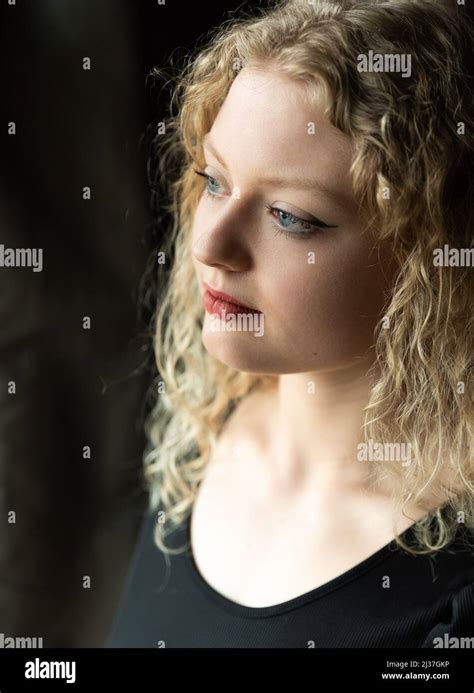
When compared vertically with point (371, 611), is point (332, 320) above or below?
above

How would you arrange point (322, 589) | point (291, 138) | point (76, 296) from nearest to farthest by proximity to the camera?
1. point (291, 138)
2. point (322, 589)
3. point (76, 296)

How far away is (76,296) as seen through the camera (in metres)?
1.06

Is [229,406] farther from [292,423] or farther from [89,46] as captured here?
[89,46]

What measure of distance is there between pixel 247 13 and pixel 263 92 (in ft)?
0.50

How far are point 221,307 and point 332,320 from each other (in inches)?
4.5

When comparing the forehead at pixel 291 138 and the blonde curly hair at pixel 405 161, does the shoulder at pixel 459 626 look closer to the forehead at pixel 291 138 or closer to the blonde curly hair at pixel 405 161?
the blonde curly hair at pixel 405 161

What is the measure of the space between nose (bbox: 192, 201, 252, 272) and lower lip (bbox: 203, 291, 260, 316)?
1.8 inches

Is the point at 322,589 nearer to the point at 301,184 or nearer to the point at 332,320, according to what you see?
the point at 332,320

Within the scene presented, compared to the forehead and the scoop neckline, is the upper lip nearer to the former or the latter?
the forehead

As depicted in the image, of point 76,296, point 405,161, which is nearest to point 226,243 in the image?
point 405,161

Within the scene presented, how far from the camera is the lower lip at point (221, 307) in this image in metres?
0.81

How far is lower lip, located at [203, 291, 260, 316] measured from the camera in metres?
0.81

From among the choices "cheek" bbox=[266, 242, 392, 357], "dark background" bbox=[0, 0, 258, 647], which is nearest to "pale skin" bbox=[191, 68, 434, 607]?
"cheek" bbox=[266, 242, 392, 357]

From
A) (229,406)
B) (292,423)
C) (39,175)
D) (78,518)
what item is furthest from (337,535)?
(39,175)
